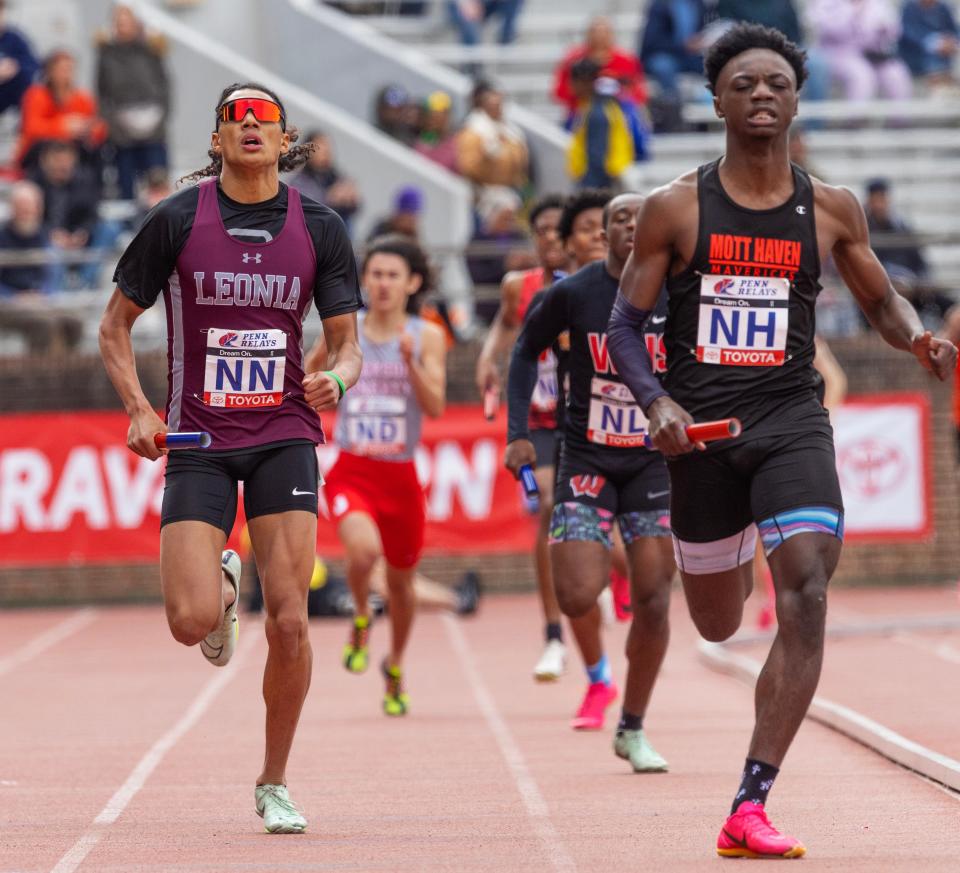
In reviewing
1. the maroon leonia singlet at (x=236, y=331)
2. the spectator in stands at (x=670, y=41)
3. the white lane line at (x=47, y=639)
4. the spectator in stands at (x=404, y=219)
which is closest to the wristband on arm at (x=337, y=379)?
the maroon leonia singlet at (x=236, y=331)

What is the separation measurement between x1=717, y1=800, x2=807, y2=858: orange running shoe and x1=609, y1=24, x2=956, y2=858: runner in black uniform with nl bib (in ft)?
1.25

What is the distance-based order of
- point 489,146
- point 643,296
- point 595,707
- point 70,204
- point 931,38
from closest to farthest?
point 643,296
point 595,707
point 70,204
point 489,146
point 931,38

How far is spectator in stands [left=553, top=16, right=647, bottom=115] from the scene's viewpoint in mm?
20562

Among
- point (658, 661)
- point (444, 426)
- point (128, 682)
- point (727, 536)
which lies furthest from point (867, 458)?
point (727, 536)

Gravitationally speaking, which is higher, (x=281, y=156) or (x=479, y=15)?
(x=479, y=15)

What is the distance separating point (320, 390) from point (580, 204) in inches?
138

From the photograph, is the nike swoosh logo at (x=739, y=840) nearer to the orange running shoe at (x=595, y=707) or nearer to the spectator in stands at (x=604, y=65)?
the orange running shoe at (x=595, y=707)

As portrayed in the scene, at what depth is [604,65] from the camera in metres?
20.6

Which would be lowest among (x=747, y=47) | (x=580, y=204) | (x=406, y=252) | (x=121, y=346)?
(x=121, y=346)

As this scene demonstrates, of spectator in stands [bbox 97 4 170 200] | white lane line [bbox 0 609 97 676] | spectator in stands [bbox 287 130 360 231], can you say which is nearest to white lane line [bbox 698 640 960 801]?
white lane line [bbox 0 609 97 676]

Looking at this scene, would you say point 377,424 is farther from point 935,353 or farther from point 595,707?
point 935,353

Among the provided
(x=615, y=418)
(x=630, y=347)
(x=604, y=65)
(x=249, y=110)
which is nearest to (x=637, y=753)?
(x=615, y=418)

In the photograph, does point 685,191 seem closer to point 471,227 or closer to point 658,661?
point 658,661

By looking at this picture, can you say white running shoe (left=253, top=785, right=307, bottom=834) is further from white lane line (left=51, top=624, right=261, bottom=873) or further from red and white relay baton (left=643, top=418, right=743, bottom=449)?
red and white relay baton (left=643, top=418, right=743, bottom=449)
